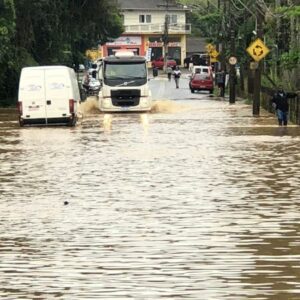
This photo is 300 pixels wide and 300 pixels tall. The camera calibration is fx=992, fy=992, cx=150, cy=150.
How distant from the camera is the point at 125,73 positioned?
154ft

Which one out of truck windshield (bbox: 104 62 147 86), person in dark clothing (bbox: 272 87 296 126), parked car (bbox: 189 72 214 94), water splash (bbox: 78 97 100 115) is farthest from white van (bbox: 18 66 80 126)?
parked car (bbox: 189 72 214 94)

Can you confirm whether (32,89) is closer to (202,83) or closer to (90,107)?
(90,107)

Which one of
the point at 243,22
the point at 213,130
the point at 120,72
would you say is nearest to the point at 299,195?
Answer: the point at 213,130

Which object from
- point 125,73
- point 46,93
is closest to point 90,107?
point 125,73

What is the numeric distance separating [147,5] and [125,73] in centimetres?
8800

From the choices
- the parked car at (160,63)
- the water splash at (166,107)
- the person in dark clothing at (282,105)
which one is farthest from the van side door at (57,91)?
the parked car at (160,63)

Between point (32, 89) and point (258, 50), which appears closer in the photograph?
point (32, 89)

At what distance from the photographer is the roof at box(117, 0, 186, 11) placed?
132625mm

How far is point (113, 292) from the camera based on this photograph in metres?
9.22

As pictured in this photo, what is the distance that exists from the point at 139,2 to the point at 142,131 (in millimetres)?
103530

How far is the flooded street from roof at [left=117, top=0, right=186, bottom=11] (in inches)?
4176

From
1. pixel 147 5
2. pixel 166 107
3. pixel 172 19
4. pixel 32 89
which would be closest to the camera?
pixel 32 89

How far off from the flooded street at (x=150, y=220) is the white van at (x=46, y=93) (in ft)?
21.3

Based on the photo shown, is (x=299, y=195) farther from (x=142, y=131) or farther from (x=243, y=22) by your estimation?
(x=243, y=22)
